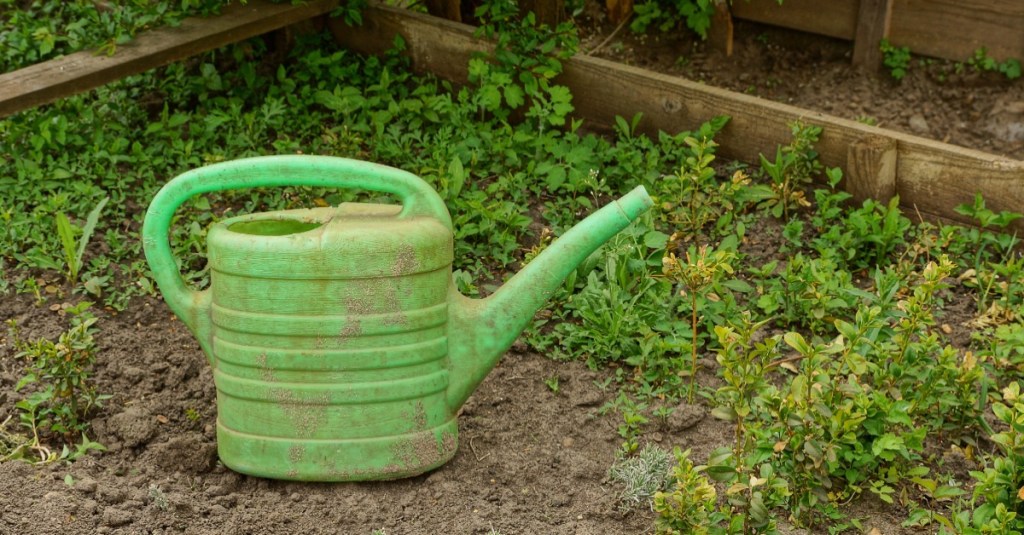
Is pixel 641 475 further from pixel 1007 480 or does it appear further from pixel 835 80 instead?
pixel 835 80

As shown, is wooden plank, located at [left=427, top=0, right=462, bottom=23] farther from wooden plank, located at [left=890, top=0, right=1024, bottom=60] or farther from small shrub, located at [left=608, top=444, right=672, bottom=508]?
small shrub, located at [left=608, top=444, right=672, bottom=508]

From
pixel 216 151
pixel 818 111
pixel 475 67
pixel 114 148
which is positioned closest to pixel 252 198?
pixel 216 151

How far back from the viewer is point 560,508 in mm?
2719

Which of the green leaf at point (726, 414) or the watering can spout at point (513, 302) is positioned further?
the watering can spout at point (513, 302)

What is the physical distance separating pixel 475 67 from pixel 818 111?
1249mm

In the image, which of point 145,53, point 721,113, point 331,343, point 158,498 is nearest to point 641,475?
point 331,343

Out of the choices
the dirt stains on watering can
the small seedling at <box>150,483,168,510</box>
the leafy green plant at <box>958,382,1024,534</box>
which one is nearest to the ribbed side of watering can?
the dirt stains on watering can

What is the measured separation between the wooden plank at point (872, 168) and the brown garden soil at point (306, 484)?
1.71ft

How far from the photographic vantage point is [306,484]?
279 centimetres

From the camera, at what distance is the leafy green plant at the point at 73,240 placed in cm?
341

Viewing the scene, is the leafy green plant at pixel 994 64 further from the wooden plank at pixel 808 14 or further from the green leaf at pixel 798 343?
the green leaf at pixel 798 343

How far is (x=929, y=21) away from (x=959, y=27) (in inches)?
4.2

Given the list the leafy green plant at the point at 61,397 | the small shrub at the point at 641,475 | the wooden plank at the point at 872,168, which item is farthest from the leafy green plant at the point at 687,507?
the wooden plank at the point at 872,168

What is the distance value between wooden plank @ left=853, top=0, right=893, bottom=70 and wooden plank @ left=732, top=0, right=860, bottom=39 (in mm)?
39
